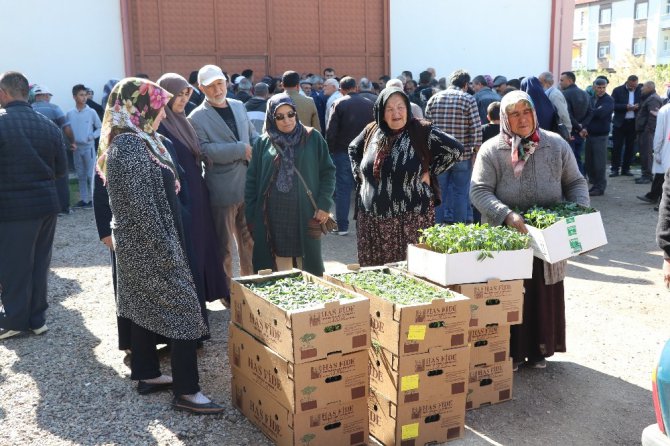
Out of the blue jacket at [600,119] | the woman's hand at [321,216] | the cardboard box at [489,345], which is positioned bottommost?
the cardboard box at [489,345]

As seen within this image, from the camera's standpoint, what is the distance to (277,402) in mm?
3604

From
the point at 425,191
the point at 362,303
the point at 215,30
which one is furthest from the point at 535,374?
the point at 215,30

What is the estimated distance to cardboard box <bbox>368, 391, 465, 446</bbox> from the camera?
3639 millimetres

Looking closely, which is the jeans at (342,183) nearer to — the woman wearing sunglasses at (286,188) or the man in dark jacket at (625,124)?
the woman wearing sunglasses at (286,188)

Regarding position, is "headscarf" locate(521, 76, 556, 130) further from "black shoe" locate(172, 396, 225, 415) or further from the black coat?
"black shoe" locate(172, 396, 225, 415)

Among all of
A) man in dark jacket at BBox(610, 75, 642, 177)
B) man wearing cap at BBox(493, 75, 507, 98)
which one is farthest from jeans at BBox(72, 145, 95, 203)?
man in dark jacket at BBox(610, 75, 642, 177)

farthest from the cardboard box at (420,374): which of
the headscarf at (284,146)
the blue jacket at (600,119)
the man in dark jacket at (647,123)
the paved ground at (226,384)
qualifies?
the man in dark jacket at (647,123)

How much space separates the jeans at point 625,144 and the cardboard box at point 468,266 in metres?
10.6

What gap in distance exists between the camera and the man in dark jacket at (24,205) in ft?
17.0

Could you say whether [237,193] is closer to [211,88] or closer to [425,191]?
[211,88]

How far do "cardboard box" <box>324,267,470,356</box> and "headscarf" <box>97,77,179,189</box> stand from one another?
1.51 m

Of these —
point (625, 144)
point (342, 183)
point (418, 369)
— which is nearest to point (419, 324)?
point (418, 369)

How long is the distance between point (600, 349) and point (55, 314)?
458cm

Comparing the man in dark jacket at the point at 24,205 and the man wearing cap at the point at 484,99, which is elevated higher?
the man wearing cap at the point at 484,99
